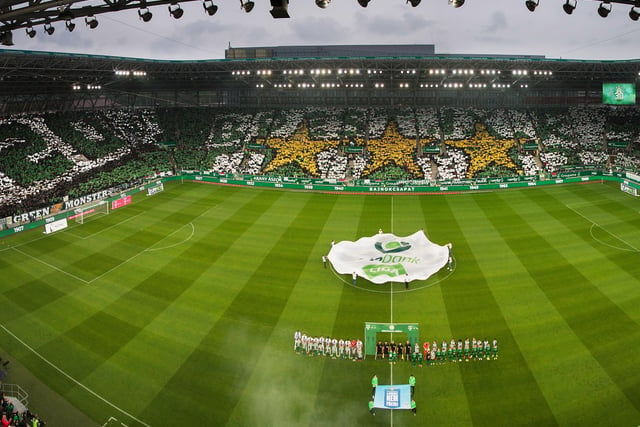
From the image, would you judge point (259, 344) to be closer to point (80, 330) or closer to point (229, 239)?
point (80, 330)

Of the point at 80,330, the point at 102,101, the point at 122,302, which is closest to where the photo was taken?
the point at 80,330

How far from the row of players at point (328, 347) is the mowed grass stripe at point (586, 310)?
1124 centimetres

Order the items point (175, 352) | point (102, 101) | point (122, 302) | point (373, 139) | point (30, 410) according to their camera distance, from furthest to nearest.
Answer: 1. point (102, 101)
2. point (373, 139)
3. point (122, 302)
4. point (175, 352)
5. point (30, 410)

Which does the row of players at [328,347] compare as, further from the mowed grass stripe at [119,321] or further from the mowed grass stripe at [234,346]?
the mowed grass stripe at [119,321]

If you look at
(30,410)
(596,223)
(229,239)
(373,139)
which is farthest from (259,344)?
(373,139)

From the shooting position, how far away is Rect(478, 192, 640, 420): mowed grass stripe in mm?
18734

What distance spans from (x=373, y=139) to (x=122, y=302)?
4705 cm

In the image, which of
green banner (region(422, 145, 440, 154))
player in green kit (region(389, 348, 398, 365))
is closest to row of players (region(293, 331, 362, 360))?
player in green kit (region(389, 348, 398, 365))

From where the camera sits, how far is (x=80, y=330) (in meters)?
23.0

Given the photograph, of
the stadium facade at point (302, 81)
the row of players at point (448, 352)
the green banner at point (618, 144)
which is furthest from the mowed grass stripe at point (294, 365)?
the green banner at point (618, 144)

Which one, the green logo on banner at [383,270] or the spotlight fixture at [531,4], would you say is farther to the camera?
the green logo on banner at [383,270]

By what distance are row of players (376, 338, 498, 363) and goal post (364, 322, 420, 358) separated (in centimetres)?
35

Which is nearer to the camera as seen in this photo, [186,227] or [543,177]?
[186,227]

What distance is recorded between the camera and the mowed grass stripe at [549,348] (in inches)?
657
